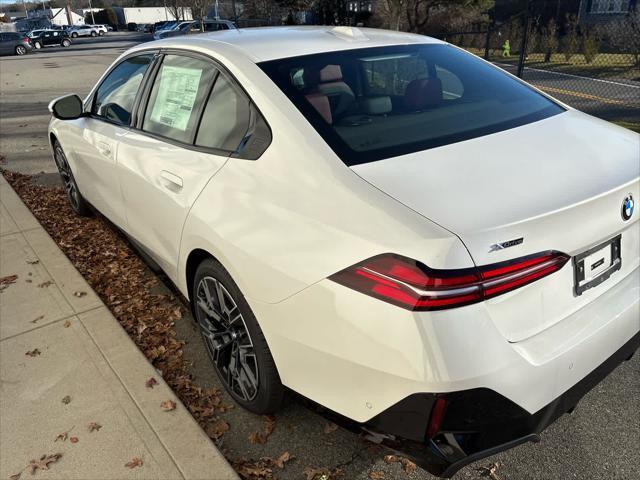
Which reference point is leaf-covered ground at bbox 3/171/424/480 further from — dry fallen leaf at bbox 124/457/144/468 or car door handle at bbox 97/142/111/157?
car door handle at bbox 97/142/111/157

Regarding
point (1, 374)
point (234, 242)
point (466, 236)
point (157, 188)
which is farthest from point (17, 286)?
point (466, 236)

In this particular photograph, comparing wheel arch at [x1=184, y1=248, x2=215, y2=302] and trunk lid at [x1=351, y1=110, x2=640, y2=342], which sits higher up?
trunk lid at [x1=351, y1=110, x2=640, y2=342]

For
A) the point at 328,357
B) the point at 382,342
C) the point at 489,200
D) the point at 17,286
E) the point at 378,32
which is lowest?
the point at 17,286

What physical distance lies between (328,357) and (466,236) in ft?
2.12

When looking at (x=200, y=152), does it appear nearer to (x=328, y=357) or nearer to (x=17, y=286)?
(x=328, y=357)

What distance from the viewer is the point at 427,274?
1.55 metres

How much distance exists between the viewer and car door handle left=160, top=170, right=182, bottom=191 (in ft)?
8.44

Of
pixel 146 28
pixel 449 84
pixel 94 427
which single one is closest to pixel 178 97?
pixel 449 84

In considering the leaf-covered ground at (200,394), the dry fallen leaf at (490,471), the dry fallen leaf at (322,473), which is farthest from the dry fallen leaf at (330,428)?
the dry fallen leaf at (490,471)

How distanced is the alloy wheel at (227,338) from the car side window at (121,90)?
1481 millimetres

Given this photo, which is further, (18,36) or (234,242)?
(18,36)

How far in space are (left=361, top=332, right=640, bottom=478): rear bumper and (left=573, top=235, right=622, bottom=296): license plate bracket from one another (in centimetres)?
41

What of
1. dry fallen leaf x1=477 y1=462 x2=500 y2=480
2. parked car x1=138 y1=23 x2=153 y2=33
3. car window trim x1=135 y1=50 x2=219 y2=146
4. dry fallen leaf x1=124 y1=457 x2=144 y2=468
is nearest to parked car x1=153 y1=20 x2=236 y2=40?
car window trim x1=135 y1=50 x2=219 y2=146

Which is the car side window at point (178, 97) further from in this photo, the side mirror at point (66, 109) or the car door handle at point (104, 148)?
the side mirror at point (66, 109)
